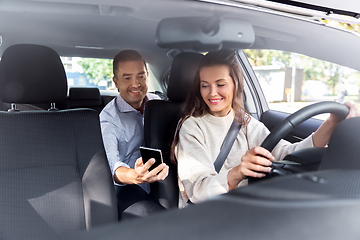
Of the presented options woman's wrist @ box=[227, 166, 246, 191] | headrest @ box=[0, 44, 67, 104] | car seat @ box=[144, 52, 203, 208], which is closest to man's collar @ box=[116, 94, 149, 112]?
car seat @ box=[144, 52, 203, 208]

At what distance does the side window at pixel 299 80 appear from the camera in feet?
3.89

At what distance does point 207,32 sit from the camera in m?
1.27

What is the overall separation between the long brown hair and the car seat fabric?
68.0 inches

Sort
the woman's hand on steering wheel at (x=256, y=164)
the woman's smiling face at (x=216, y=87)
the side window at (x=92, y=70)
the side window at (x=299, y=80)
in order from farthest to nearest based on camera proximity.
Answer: the side window at (x=92, y=70), the woman's smiling face at (x=216, y=87), the side window at (x=299, y=80), the woman's hand on steering wheel at (x=256, y=164)

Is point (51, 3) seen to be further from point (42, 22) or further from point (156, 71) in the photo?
point (156, 71)

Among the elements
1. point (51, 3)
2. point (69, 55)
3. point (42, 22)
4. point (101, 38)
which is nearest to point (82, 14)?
point (51, 3)

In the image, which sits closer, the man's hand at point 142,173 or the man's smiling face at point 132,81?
the man's hand at point 142,173

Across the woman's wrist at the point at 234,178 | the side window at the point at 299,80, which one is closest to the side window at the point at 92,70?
the side window at the point at 299,80

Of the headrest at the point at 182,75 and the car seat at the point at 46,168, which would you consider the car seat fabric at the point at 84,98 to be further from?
the car seat at the point at 46,168

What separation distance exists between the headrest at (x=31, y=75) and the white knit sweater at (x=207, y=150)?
712mm

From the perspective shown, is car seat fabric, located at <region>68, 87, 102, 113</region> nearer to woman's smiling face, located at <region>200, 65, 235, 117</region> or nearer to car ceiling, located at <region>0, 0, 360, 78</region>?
car ceiling, located at <region>0, 0, 360, 78</region>

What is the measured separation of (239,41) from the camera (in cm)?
123

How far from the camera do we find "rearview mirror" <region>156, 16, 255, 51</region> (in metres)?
1.15

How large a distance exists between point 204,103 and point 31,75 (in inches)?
32.8
